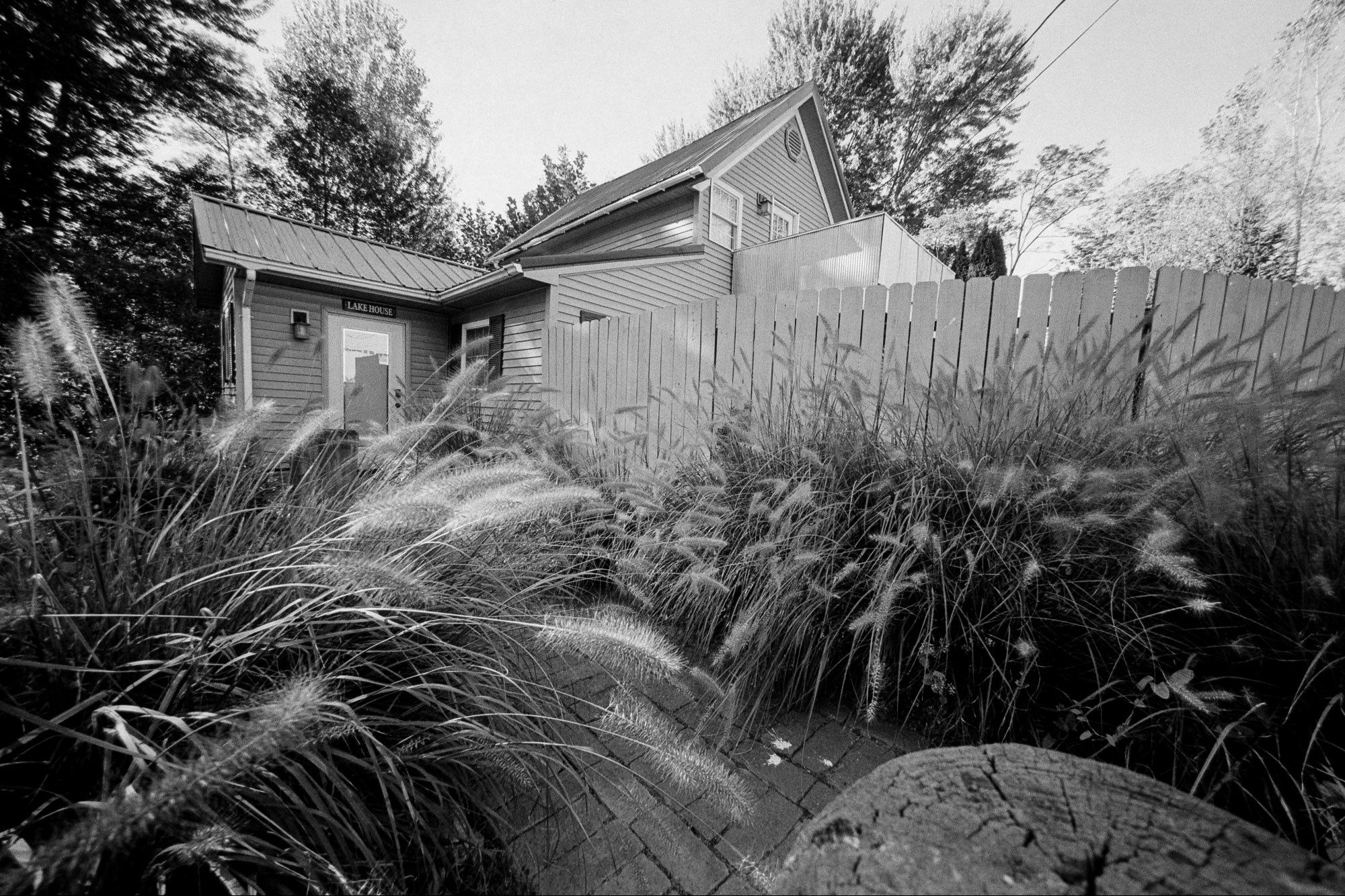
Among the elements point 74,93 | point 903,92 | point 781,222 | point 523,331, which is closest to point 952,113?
point 903,92

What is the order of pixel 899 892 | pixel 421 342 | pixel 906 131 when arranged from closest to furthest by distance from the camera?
1. pixel 899 892
2. pixel 421 342
3. pixel 906 131

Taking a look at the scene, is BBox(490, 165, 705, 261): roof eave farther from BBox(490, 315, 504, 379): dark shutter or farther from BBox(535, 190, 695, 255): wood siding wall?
BBox(490, 315, 504, 379): dark shutter

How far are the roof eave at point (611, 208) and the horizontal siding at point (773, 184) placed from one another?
1.40m

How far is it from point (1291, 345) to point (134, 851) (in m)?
4.27

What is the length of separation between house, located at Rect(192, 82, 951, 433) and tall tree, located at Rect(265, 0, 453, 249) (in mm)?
12471

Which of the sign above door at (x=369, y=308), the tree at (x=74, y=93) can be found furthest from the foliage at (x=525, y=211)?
the sign above door at (x=369, y=308)

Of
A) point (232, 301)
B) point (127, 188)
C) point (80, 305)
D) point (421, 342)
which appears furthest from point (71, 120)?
point (80, 305)

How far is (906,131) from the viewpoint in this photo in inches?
715

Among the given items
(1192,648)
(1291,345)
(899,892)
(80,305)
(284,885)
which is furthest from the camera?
(1291,345)

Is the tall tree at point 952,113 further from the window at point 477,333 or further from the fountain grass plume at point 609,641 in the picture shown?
the fountain grass plume at point 609,641

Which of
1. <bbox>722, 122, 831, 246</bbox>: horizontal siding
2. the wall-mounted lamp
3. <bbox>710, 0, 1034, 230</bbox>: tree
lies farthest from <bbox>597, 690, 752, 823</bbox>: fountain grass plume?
<bbox>710, 0, 1034, 230</bbox>: tree

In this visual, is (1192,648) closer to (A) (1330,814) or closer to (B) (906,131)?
(A) (1330,814)

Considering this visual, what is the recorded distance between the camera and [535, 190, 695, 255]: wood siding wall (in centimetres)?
950

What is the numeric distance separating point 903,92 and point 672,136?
9.21 metres
